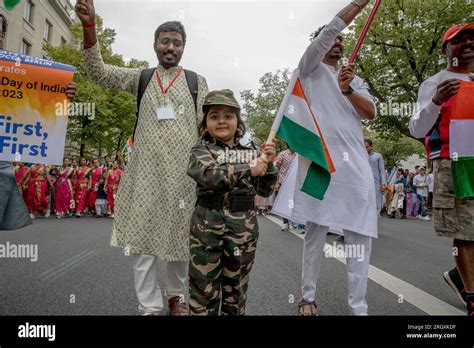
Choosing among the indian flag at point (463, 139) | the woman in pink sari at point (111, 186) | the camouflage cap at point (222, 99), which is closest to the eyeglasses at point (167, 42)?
the camouflage cap at point (222, 99)

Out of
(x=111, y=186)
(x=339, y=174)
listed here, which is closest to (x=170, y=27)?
(x=339, y=174)

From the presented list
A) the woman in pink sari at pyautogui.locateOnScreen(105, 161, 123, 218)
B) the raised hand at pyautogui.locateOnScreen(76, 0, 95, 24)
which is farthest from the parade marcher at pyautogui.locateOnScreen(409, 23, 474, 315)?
the woman in pink sari at pyautogui.locateOnScreen(105, 161, 123, 218)

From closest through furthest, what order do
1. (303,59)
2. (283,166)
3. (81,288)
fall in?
(303,59)
(81,288)
(283,166)

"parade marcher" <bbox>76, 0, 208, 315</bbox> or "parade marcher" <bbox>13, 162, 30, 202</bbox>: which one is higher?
"parade marcher" <bbox>76, 0, 208, 315</bbox>

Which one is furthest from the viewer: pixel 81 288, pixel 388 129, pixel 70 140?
pixel 70 140

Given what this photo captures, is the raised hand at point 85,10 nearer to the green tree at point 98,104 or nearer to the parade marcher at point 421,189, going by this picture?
the parade marcher at point 421,189

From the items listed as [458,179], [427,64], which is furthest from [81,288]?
[427,64]

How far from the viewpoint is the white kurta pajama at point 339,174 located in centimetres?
292

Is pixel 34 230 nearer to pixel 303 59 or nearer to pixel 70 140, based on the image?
pixel 303 59

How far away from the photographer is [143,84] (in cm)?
306

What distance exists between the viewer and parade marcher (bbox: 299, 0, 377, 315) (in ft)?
9.55

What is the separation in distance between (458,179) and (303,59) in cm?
148

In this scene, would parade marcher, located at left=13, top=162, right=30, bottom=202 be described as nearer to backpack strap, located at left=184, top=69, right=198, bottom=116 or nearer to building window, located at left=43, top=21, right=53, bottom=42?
backpack strap, located at left=184, top=69, right=198, bottom=116

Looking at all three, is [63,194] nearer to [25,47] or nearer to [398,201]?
[398,201]
